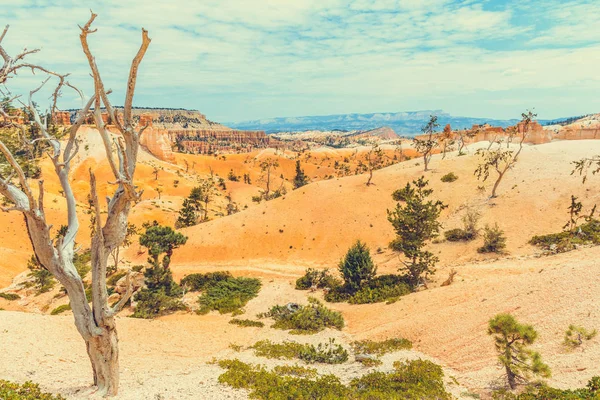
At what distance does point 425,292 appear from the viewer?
74.7ft

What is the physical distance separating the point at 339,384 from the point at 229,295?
1748cm

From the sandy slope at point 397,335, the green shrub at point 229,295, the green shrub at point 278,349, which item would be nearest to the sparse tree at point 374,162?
the green shrub at point 229,295

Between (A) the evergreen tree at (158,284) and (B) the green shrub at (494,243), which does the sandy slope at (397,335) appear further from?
(B) the green shrub at (494,243)

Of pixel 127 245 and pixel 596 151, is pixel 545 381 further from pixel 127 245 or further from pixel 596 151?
pixel 596 151

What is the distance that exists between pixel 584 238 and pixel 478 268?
8978mm

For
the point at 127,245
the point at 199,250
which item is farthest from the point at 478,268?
the point at 127,245

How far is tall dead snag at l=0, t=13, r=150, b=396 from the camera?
26.7 ft

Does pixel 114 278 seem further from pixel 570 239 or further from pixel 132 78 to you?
pixel 570 239

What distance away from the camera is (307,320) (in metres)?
21.6

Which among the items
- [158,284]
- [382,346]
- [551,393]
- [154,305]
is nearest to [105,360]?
[382,346]

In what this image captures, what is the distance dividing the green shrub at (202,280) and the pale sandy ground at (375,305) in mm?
3599

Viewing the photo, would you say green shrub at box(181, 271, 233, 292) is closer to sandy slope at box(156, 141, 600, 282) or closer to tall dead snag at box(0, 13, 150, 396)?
sandy slope at box(156, 141, 600, 282)

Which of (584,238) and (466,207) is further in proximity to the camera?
(466,207)

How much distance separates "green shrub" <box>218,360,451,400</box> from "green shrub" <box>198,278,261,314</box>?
41.9 ft
